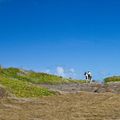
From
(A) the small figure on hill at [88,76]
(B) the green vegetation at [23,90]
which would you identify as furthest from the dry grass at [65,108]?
(A) the small figure on hill at [88,76]

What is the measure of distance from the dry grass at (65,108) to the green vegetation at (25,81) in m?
3.67

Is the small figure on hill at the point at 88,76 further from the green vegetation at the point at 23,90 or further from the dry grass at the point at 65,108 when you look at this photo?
the dry grass at the point at 65,108

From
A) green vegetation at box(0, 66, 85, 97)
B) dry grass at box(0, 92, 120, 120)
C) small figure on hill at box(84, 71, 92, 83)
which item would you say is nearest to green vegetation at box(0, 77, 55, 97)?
green vegetation at box(0, 66, 85, 97)

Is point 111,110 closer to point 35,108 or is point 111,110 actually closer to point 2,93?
point 35,108

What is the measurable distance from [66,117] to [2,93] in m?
8.59

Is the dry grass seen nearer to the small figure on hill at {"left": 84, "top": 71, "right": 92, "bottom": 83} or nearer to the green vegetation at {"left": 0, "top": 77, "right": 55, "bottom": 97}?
the green vegetation at {"left": 0, "top": 77, "right": 55, "bottom": 97}

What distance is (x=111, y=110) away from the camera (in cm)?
2422

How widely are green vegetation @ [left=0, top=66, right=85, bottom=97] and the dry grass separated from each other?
3675mm

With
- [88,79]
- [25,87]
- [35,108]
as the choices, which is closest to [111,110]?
[35,108]

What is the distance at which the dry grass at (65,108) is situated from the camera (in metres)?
23.6

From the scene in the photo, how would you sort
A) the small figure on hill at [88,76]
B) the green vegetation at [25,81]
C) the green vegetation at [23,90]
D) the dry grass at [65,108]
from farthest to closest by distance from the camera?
the small figure on hill at [88,76], the green vegetation at [25,81], the green vegetation at [23,90], the dry grass at [65,108]

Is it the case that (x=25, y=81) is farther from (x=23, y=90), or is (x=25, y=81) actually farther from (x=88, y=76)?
(x=23, y=90)

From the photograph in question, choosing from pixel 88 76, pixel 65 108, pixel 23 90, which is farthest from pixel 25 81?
pixel 65 108

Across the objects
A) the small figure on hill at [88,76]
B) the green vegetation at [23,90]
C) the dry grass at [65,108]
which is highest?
the small figure on hill at [88,76]
